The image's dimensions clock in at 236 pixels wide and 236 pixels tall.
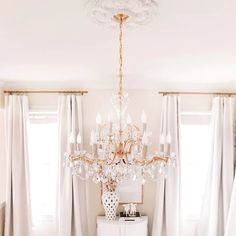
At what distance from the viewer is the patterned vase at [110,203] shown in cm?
471

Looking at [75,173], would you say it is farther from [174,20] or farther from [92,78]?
[174,20]

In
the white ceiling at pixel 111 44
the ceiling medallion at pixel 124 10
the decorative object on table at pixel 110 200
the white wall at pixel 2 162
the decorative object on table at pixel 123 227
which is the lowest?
the decorative object on table at pixel 123 227

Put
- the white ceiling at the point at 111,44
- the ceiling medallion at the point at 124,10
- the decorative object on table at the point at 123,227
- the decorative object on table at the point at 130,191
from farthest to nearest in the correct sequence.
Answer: the decorative object on table at the point at 130,191 < the decorative object on table at the point at 123,227 < the white ceiling at the point at 111,44 < the ceiling medallion at the point at 124,10

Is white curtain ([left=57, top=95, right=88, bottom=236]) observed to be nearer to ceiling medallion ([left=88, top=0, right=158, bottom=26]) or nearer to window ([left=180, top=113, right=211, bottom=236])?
window ([left=180, top=113, right=211, bottom=236])

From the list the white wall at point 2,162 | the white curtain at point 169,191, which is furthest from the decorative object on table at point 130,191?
the white wall at point 2,162

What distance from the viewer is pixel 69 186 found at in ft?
15.9

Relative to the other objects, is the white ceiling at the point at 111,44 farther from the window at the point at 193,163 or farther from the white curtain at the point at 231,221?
the white curtain at the point at 231,221

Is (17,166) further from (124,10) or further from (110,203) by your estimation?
(124,10)

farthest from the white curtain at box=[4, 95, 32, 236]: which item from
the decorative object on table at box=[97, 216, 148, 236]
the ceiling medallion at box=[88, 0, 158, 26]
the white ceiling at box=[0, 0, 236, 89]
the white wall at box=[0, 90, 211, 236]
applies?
the ceiling medallion at box=[88, 0, 158, 26]

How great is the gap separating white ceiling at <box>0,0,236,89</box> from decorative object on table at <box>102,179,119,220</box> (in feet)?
4.82

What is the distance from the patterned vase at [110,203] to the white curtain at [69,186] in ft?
1.31

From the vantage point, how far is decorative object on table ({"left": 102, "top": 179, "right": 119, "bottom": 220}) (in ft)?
15.5

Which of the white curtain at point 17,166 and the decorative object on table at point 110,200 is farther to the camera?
the white curtain at point 17,166

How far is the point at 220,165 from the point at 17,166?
9.47 feet
